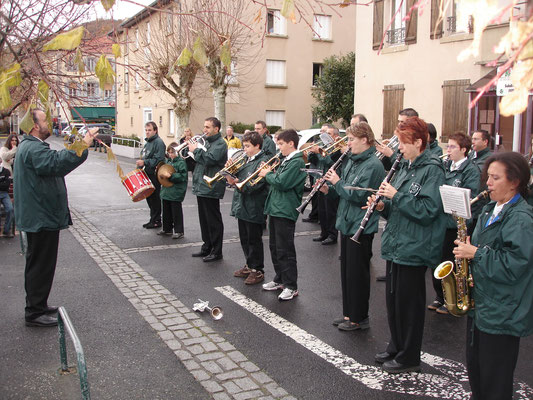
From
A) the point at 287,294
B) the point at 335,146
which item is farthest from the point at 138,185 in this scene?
the point at 287,294

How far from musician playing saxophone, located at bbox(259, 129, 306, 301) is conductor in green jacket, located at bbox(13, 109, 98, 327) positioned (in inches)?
86.3

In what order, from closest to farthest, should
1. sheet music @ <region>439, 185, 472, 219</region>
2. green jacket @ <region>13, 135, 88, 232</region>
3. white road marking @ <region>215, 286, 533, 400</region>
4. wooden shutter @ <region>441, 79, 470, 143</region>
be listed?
sheet music @ <region>439, 185, 472, 219</region>
white road marking @ <region>215, 286, 533, 400</region>
green jacket @ <region>13, 135, 88, 232</region>
wooden shutter @ <region>441, 79, 470, 143</region>

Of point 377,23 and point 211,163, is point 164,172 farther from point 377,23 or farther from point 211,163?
point 377,23

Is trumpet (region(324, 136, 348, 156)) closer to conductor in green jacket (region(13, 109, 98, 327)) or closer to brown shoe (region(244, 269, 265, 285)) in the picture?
brown shoe (region(244, 269, 265, 285))

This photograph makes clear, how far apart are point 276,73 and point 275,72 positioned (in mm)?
83

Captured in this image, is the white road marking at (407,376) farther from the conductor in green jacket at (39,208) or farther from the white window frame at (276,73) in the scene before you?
the white window frame at (276,73)

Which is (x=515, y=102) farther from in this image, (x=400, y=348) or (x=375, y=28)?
(x=375, y=28)

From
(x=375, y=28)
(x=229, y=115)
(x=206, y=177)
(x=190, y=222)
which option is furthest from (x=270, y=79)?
(x=206, y=177)

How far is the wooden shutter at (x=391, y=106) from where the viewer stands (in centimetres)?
1855

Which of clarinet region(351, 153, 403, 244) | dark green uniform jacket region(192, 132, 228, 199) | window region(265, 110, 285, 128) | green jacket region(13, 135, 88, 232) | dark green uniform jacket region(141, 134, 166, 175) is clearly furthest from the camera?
window region(265, 110, 285, 128)

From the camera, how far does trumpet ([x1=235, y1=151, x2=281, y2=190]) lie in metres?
6.79

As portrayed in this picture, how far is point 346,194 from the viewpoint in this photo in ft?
17.2

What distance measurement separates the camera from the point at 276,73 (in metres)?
31.8

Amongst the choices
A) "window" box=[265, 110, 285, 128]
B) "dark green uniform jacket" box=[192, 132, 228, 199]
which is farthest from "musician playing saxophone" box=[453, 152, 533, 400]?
"window" box=[265, 110, 285, 128]
